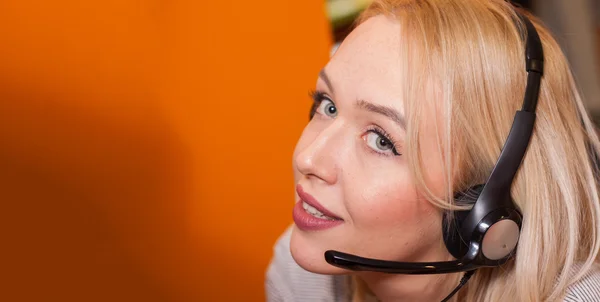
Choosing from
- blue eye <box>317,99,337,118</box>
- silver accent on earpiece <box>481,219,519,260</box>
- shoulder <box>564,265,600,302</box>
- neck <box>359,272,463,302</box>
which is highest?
blue eye <box>317,99,337,118</box>

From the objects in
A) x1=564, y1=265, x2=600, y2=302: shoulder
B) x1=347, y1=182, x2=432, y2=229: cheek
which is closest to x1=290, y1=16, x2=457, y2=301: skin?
x1=347, y1=182, x2=432, y2=229: cheek

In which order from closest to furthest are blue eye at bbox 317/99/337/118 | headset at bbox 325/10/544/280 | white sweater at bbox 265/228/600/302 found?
headset at bbox 325/10/544/280, blue eye at bbox 317/99/337/118, white sweater at bbox 265/228/600/302

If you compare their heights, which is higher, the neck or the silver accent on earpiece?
the silver accent on earpiece

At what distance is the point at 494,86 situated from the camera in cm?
89

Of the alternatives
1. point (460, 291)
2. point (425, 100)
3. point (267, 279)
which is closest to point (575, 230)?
point (460, 291)

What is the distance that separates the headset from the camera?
865 mm

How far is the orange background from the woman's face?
0.32 metres

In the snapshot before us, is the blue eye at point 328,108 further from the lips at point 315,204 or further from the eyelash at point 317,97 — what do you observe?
the lips at point 315,204

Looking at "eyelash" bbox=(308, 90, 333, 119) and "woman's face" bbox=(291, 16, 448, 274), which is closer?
"woman's face" bbox=(291, 16, 448, 274)

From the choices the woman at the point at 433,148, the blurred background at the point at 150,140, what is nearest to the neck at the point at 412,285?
the woman at the point at 433,148

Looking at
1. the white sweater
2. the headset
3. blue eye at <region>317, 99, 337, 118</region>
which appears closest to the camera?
the headset

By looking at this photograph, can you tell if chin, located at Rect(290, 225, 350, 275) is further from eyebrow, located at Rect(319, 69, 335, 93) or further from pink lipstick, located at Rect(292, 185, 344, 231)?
eyebrow, located at Rect(319, 69, 335, 93)

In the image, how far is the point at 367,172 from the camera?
883mm

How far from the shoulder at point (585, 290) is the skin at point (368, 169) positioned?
214 mm
